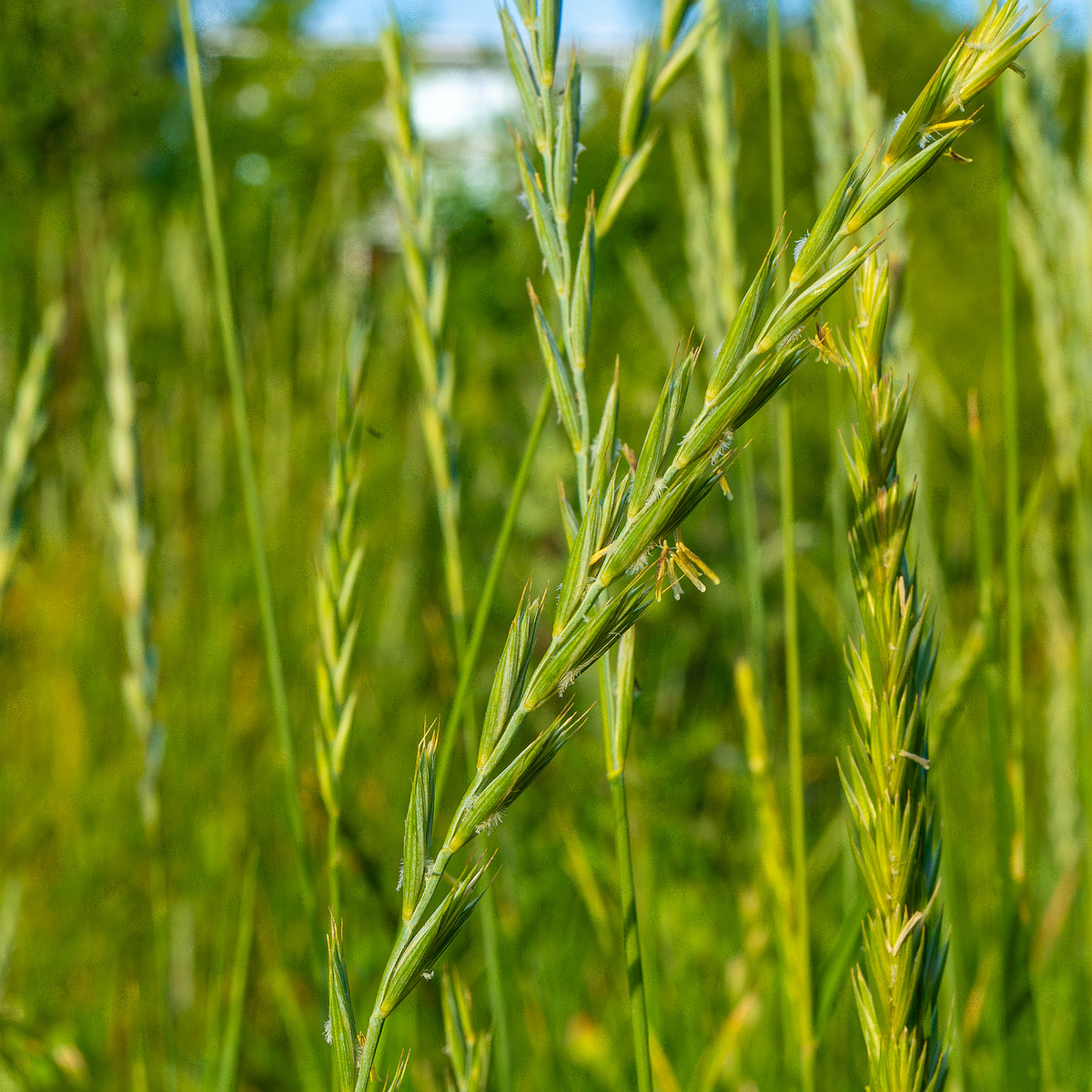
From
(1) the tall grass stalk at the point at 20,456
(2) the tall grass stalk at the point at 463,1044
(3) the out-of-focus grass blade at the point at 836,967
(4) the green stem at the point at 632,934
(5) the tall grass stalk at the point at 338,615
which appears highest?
(1) the tall grass stalk at the point at 20,456

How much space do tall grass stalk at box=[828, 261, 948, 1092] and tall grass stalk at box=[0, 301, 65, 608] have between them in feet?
1.53

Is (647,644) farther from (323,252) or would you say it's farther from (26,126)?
(26,126)

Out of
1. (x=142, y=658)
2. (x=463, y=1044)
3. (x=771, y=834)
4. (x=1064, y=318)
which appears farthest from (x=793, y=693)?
(x=1064, y=318)

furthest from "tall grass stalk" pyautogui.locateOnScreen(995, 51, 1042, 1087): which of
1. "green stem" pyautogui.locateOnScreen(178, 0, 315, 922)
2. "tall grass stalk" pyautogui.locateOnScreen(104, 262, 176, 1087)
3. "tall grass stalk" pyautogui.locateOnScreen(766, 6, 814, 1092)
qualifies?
"tall grass stalk" pyautogui.locateOnScreen(104, 262, 176, 1087)

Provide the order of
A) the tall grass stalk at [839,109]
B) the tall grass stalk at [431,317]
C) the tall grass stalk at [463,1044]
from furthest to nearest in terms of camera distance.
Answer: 1. the tall grass stalk at [839,109]
2. the tall grass stalk at [431,317]
3. the tall grass stalk at [463,1044]

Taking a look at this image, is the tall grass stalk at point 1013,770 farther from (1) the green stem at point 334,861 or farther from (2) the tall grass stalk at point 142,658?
(2) the tall grass stalk at point 142,658

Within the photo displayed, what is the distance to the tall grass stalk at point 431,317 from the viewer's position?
0.47m

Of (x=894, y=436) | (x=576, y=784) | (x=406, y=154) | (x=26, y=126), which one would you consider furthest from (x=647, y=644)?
(x=26, y=126)

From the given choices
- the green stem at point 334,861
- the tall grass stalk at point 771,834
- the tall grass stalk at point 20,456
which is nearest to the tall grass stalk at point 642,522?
the green stem at point 334,861

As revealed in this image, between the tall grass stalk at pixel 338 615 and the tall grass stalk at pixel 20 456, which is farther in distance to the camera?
the tall grass stalk at pixel 20 456

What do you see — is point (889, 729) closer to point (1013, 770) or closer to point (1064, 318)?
point (1013, 770)

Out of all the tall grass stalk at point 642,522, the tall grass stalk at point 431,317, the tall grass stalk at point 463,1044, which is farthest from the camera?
the tall grass stalk at point 431,317

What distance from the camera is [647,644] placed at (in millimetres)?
1732

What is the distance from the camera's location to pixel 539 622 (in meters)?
0.42
